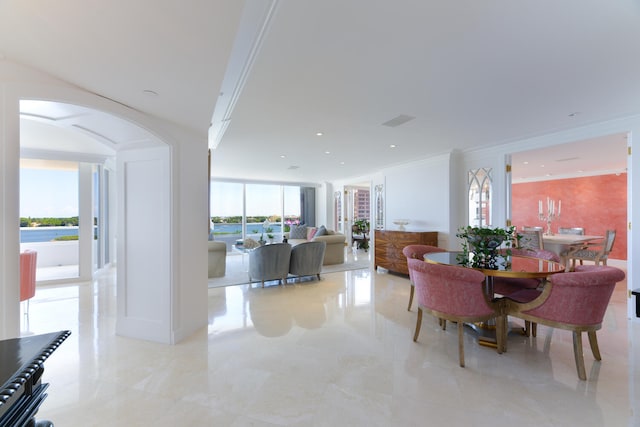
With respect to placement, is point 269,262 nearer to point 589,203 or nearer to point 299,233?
point 299,233

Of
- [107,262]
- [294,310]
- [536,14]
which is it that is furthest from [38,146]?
[536,14]

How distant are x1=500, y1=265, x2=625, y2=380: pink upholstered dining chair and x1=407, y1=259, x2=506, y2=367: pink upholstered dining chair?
0.41 meters

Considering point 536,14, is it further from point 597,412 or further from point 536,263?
point 597,412

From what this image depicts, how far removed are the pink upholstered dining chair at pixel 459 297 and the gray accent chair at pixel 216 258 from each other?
4027 mm

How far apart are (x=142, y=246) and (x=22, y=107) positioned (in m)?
1.48

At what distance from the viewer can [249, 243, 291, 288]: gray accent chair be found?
16.0ft

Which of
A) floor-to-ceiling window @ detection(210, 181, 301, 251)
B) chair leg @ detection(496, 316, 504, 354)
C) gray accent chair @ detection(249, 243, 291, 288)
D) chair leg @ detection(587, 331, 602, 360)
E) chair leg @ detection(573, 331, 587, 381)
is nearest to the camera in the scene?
chair leg @ detection(573, 331, 587, 381)

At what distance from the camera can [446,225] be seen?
5.72 m

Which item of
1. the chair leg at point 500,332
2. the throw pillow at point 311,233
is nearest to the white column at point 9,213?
the chair leg at point 500,332

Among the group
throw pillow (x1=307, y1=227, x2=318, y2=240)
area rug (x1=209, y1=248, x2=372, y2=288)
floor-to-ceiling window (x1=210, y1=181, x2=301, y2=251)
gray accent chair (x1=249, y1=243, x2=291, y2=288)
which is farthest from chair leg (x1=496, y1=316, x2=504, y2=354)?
floor-to-ceiling window (x1=210, y1=181, x2=301, y2=251)

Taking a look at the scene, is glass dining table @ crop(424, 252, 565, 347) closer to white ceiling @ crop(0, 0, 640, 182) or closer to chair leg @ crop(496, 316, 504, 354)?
chair leg @ crop(496, 316, 504, 354)

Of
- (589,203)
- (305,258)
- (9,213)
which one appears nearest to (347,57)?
(9,213)

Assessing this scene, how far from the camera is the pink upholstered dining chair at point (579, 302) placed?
A: 2219mm

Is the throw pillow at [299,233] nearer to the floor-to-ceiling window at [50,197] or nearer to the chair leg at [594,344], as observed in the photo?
the floor-to-ceiling window at [50,197]
